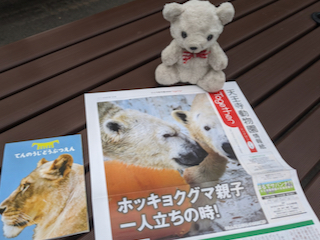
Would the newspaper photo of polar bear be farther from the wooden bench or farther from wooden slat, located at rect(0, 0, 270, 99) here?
wooden slat, located at rect(0, 0, 270, 99)

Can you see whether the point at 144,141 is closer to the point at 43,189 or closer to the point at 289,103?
the point at 43,189

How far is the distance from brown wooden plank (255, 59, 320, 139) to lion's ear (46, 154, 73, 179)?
0.40m

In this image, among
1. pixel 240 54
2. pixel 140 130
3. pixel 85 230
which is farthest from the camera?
pixel 240 54

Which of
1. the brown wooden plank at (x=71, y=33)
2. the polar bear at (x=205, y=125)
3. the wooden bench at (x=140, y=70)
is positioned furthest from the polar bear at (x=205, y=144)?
the brown wooden plank at (x=71, y=33)

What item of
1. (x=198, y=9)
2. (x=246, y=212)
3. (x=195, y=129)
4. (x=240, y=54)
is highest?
(x=240, y=54)

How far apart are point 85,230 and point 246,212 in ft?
0.85

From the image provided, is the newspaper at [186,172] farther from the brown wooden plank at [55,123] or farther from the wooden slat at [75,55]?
the wooden slat at [75,55]

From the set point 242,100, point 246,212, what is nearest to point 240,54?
point 242,100

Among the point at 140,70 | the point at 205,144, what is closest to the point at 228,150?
the point at 205,144

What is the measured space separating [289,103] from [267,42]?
0.23 meters

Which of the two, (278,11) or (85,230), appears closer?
(85,230)

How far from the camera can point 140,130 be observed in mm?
494

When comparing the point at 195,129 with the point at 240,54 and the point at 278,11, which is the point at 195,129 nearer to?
the point at 240,54

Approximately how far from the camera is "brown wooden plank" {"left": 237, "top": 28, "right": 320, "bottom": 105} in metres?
0.60
